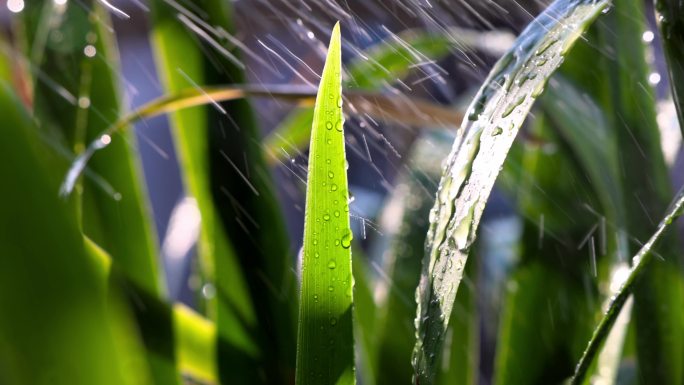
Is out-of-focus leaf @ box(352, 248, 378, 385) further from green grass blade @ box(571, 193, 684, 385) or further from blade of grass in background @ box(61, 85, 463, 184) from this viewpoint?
green grass blade @ box(571, 193, 684, 385)

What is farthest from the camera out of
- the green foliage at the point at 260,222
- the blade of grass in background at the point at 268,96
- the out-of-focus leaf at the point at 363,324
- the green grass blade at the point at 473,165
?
the out-of-focus leaf at the point at 363,324

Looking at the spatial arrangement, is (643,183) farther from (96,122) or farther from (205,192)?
(96,122)

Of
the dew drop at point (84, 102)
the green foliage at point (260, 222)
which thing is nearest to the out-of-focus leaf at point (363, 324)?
the green foliage at point (260, 222)

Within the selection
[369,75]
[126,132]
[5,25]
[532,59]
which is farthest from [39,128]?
[5,25]

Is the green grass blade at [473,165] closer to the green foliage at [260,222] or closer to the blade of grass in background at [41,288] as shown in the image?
the green foliage at [260,222]

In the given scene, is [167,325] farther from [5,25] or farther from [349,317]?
[5,25]

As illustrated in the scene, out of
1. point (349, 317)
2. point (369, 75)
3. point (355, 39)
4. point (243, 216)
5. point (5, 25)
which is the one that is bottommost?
point (349, 317)
